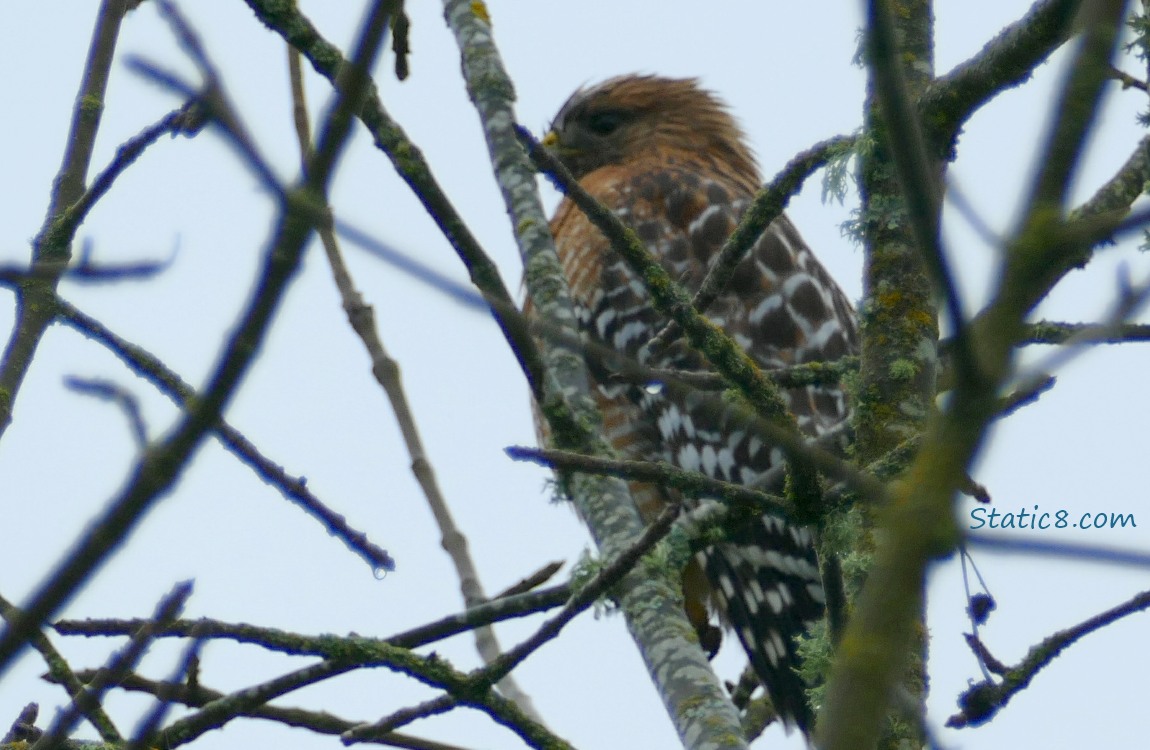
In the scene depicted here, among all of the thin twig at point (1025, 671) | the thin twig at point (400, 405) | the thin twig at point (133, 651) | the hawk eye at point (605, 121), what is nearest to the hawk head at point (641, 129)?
the hawk eye at point (605, 121)

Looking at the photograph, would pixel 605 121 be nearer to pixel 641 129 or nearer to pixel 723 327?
pixel 641 129

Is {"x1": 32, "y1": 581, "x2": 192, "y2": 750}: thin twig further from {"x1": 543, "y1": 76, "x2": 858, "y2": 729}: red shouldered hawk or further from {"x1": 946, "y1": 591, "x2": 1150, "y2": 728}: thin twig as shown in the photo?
{"x1": 543, "y1": 76, "x2": 858, "y2": 729}: red shouldered hawk

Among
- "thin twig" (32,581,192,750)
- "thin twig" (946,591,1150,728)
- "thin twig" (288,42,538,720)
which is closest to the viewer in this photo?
"thin twig" (32,581,192,750)

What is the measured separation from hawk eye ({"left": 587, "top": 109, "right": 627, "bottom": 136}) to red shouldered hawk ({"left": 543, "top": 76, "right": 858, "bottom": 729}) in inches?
2.6

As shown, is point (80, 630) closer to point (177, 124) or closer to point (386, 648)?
point (386, 648)

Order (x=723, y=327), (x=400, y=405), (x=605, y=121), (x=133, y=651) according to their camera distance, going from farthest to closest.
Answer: (x=605, y=121)
(x=723, y=327)
(x=400, y=405)
(x=133, y=651)

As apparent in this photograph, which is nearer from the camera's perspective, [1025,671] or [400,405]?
[1025,671]

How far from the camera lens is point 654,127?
7.10m

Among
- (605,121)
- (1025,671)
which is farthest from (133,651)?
(605,121)

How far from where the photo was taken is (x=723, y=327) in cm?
562

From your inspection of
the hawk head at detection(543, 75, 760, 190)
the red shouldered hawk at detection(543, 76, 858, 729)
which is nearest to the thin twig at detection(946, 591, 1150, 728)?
the red shouldered hawk at detection(543, 76, 858, 729)

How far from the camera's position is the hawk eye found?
698 centimetres

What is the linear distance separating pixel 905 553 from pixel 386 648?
1.56m

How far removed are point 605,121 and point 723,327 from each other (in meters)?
1.77
